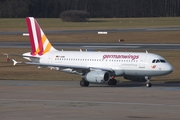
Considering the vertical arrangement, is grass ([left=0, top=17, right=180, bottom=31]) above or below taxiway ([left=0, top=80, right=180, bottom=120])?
above

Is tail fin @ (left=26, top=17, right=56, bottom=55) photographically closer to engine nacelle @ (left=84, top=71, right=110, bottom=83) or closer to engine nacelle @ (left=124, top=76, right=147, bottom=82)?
engine nacelle @ (left=84, top=71, right=110, bottom=83)

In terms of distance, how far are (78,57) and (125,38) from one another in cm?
5273

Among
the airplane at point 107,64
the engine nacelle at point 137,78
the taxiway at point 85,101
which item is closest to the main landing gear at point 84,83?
the airplane at point 107,64

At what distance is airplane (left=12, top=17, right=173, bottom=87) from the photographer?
145 ft

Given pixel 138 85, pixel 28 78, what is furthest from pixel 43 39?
pixel 138 85

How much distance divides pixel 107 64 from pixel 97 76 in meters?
2.65

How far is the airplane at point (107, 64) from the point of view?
1737 inches

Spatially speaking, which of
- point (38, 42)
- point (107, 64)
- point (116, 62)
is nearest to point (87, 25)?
point (38, 42)

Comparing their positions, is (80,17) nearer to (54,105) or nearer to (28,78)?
(28,78)

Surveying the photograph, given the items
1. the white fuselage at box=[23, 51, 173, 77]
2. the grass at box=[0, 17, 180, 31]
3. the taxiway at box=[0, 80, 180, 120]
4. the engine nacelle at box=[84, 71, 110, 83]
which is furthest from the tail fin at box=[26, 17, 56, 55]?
the grass at box=[0, 17, 180, 31]

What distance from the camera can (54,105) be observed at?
3284 centimetres

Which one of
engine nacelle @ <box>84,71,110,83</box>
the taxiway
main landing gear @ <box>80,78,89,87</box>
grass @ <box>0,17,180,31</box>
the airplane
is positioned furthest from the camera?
grass @ <box>0,17,180,31</box>

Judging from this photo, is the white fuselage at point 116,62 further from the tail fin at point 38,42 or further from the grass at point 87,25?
the grass at point 87,25

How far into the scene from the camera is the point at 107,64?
46062 millimetres
